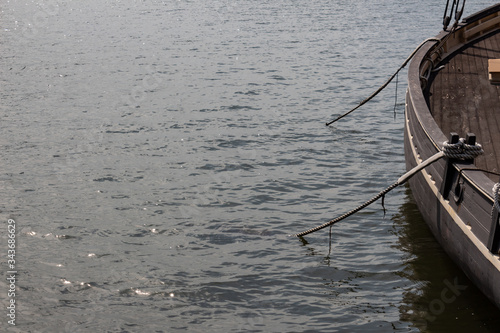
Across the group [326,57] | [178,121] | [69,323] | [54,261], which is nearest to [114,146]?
[178,121]

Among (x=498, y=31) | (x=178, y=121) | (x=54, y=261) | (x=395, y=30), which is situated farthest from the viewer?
(x=395, y=30)

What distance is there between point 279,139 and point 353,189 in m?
3.53

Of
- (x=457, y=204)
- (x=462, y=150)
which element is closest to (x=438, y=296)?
(x=457, y=204)

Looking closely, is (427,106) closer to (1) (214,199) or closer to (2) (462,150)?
(2) (462,150)

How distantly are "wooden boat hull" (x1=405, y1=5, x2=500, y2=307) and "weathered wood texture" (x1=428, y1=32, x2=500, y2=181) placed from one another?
0.46m

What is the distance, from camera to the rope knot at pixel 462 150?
728 cm

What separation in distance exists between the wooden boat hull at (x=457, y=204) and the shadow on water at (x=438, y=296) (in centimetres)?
36

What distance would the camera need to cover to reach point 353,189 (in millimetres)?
11914

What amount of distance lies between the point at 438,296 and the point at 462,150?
2.01 meters

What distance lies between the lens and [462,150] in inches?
289

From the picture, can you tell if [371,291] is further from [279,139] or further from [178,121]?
[178,121]

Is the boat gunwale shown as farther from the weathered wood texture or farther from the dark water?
the dark water

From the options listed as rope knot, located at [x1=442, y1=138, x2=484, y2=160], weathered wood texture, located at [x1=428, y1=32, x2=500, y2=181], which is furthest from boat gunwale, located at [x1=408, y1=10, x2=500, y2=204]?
weathered wood texture, located at [x1=428, y1=32, x2=500, y2=181]

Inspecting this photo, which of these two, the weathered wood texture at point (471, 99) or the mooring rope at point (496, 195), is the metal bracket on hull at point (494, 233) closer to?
the mooring rope at point (496, 195)
